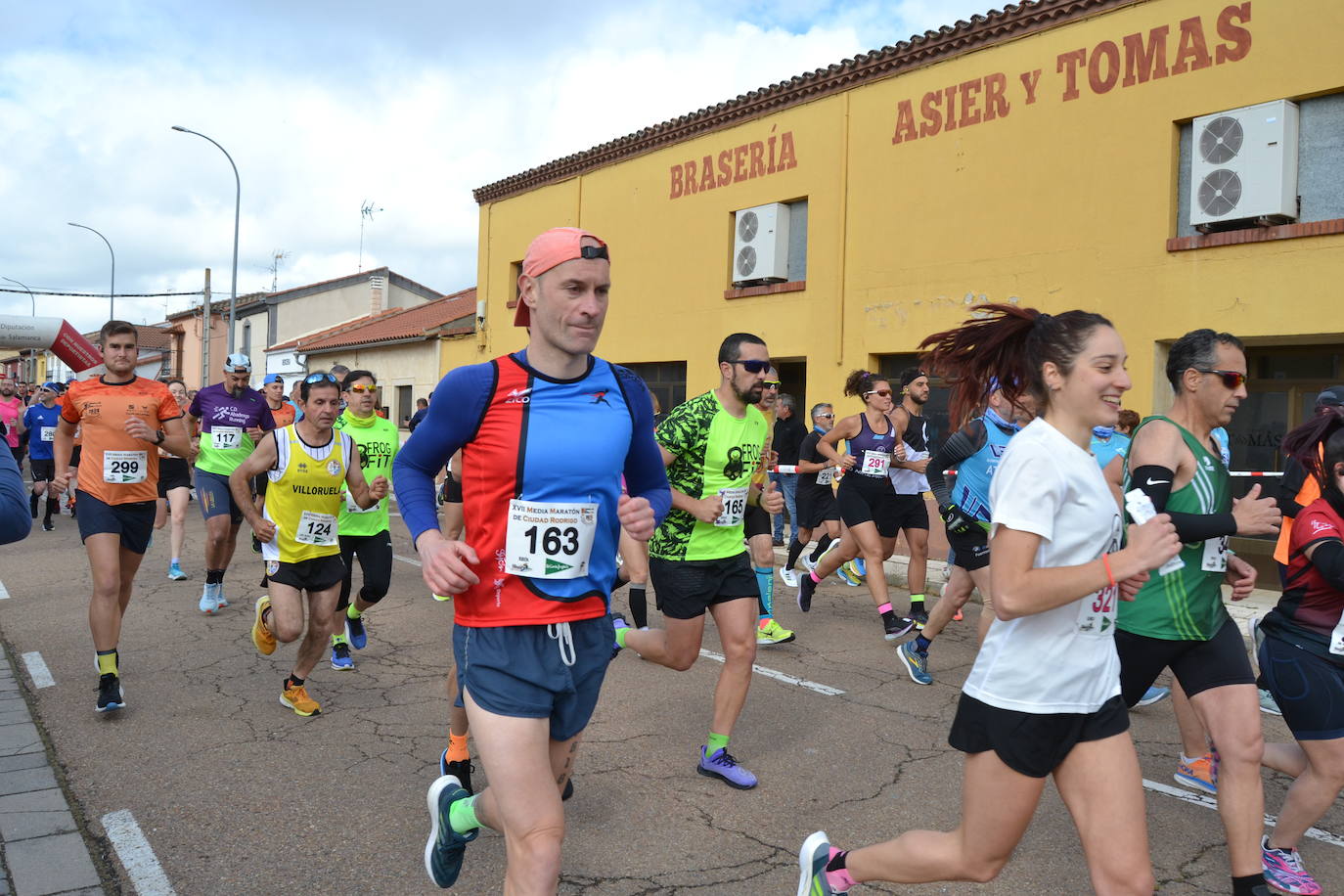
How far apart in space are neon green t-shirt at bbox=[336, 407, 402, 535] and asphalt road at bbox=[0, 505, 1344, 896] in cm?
92

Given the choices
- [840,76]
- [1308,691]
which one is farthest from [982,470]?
[840,76]

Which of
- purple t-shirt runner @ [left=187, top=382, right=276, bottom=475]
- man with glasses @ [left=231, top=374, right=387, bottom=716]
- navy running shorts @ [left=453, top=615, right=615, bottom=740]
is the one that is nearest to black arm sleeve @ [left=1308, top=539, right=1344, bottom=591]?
navy running shorts @ [left=453, top=615, right=615, bottom=740]

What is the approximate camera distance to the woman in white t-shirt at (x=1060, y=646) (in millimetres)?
2494

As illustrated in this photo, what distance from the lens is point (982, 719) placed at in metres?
2.64

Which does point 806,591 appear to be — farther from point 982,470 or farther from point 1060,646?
point 1060,646

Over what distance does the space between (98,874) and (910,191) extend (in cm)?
1267

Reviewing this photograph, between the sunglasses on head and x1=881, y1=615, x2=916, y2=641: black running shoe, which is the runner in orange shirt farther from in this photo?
the sunglasses on head

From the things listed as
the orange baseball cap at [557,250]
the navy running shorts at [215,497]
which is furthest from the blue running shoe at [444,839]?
the navy running shorts at [215,497]

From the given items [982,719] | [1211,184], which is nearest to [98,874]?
[982,719]

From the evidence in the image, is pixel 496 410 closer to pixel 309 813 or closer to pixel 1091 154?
pixel 309 813

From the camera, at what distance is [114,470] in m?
5.65

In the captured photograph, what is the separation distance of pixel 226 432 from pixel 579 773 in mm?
6258

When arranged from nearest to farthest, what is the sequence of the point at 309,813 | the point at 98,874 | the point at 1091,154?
the point at 98,874, the point at 309,813, the point at 1091,154

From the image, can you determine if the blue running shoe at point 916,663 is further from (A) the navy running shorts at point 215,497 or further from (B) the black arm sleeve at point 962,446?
(A) the navy running shorts at point 215,497
